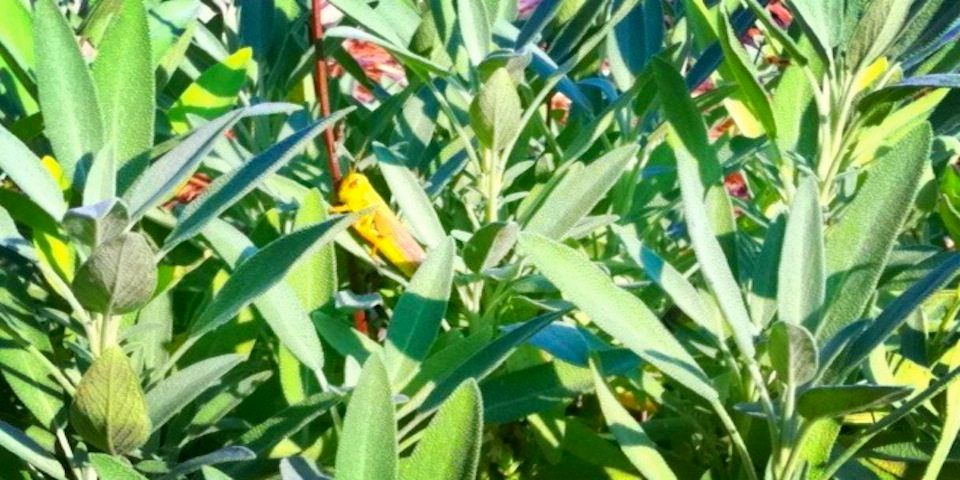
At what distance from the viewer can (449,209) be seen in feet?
4.45

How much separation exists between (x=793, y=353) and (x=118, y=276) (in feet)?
1.22

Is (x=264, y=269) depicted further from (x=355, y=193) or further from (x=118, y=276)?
(x=355, y=193)

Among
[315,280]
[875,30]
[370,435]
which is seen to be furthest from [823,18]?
[370,435]

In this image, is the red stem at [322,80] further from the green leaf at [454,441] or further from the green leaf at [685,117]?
the green leaf at [454,441]

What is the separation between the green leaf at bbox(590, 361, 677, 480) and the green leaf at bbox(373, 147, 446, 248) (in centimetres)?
20

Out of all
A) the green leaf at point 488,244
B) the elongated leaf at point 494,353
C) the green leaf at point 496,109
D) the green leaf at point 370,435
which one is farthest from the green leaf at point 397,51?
the green leaf at point 370,435

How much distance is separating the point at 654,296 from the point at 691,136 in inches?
8.0

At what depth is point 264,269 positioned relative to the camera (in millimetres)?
826

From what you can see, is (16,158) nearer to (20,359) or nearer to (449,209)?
(20,359)

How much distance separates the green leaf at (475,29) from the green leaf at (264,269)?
345 millimetres

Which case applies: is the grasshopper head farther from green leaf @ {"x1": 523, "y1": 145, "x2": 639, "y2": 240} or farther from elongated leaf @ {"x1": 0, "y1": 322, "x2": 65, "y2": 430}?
elongated leaf @ {"x1": 0, "y1": 322, "x2": 65, "y2": 430}

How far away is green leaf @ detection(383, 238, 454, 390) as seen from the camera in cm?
91

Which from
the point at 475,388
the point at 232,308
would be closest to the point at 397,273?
the point at 232,308

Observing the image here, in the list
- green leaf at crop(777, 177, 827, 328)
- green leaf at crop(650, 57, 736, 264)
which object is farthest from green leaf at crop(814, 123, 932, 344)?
green leaf at crop(650, 57, 736, 264)
